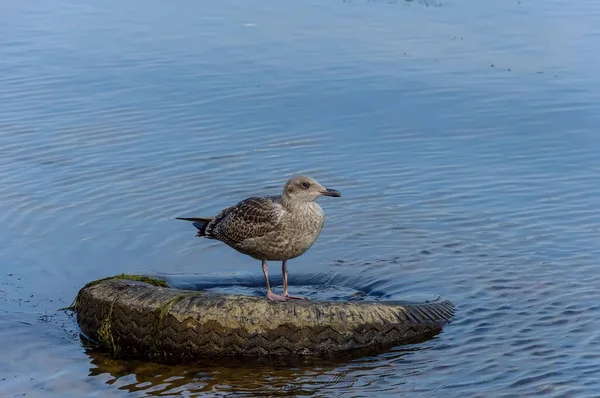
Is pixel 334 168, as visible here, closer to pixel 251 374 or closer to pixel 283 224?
pixel 283 224

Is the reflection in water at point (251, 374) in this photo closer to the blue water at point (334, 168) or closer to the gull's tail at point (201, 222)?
the blue water at point (334, 168)

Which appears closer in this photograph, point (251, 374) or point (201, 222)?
point (251, 374)

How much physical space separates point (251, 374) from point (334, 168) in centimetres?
504

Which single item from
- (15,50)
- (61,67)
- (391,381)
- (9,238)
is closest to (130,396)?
(391,381)

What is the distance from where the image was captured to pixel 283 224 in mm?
8719

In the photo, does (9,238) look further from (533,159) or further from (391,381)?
(533,159)

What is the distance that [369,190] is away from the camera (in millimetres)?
11875

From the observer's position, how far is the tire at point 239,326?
320 inches

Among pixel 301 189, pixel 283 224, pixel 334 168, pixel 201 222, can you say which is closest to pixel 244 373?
pixel 283 224

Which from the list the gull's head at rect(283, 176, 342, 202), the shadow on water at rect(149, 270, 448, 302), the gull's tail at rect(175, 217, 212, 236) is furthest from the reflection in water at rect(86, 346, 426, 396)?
the gull's tail at rect(175, 217, 212, 236)

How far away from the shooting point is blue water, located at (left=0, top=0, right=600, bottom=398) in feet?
26.2

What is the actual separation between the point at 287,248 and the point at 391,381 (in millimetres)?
1583

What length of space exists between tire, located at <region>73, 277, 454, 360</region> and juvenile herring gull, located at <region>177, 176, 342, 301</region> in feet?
1.24

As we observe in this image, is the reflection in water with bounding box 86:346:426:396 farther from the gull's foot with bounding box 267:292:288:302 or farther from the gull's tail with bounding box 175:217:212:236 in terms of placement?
the gull's tail with bounding box 175:217:212:236
